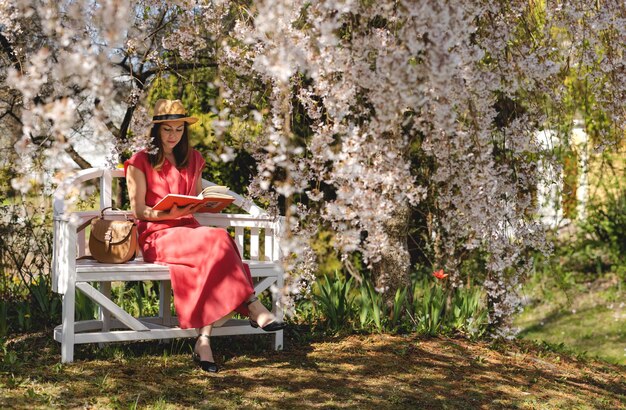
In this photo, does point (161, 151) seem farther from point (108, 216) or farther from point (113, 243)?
point (113, 243)

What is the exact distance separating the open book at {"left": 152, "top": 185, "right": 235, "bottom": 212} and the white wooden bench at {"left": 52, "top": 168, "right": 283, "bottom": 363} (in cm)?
24

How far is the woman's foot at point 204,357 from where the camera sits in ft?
13.9

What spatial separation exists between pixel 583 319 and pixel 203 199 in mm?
4817

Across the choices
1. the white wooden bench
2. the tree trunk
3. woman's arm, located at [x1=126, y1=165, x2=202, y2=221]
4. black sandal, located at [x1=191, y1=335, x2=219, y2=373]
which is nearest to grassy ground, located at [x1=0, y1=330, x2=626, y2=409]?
black sandal, located at [x1=191, y1=335, x2=219, y2=373]

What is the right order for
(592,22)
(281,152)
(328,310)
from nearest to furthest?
(281,152), (592,22), (328,310)

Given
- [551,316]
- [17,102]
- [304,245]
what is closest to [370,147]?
[304,245]

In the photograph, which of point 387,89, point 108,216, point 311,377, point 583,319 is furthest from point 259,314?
point 583,319

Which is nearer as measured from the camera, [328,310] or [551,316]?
[328,310]

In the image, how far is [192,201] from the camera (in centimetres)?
442

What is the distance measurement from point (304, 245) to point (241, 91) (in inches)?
34.5

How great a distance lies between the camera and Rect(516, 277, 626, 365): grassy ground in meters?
7.11

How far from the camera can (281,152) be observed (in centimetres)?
336

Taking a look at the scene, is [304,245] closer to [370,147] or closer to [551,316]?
[370,147]

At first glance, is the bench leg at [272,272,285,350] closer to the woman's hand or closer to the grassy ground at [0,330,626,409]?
the grassy ground at [0,330,626,409]
